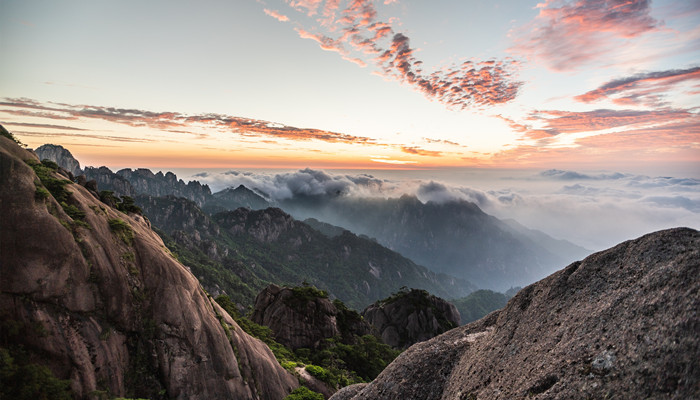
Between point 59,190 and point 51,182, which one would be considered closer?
point 51,182

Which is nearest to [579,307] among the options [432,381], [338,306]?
[432,381]

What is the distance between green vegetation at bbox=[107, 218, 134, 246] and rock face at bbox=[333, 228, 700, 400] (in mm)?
24953

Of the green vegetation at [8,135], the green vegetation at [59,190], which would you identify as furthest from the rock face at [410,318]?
the green vegetation at [8,135]

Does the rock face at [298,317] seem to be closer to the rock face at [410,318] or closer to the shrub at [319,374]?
the shrub at [319,374]

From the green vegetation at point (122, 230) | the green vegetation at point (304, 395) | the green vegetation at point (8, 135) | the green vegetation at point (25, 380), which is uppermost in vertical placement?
the green vegetation at point (8, 135)

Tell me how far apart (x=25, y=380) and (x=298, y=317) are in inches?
1943

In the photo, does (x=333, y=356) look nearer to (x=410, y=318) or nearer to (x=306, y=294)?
(x=306, y=294)

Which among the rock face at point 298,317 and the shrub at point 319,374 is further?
the rock face at point 298,317

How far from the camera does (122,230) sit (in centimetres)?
2630

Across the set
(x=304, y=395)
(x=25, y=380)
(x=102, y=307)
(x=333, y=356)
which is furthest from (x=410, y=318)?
(x=25, y=380)

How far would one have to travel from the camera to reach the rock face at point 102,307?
18016 millimetres

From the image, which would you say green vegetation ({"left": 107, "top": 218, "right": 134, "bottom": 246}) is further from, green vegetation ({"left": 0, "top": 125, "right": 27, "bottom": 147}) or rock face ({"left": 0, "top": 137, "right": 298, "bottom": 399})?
green vegetation ({"left": 0, "top": 125, "right": 27, "bottom": 147})

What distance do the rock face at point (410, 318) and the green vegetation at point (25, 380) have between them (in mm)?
87645

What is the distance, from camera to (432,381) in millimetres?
13312
